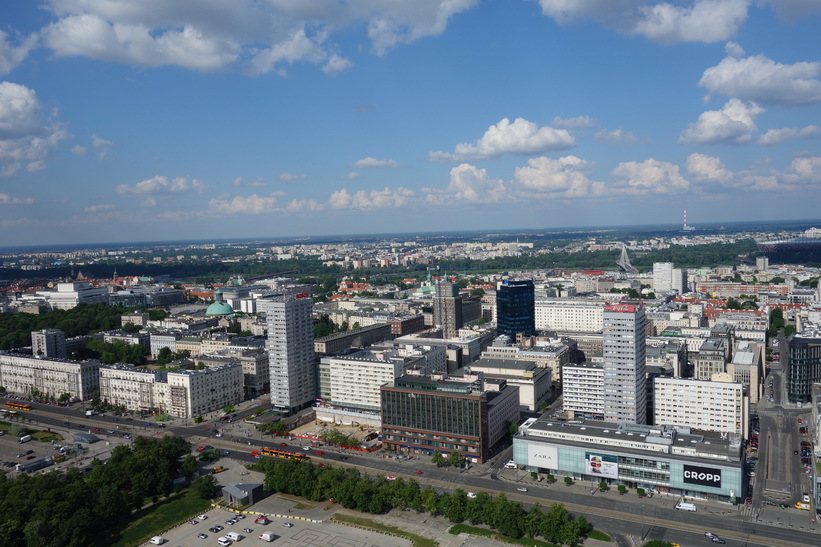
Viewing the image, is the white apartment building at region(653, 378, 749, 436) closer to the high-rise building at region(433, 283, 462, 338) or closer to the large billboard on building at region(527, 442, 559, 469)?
the large billboard on building at region(527, 442, 559, 469)

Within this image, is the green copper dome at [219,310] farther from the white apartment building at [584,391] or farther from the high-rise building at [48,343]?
the white apartment building at [584,391]

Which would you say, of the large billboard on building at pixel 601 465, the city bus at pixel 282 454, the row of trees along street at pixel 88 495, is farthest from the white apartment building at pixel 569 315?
the row of trees along street at pixel 88 495

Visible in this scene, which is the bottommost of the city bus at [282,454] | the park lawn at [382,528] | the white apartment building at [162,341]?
the park lawn at [382,528]

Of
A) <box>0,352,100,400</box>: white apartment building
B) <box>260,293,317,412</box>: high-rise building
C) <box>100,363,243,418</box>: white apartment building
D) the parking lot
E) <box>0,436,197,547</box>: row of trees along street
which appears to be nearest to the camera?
<box>0,436,197,547</box>: row of trees along street

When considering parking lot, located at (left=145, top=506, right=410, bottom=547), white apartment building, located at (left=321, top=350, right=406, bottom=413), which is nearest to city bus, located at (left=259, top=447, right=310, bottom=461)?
parking lot, located at (left=145, top=506, right=410, bottom=547)

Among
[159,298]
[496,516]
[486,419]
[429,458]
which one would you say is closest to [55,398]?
[429,458]

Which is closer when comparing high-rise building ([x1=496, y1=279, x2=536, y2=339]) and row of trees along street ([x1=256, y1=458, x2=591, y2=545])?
row of trees along street ([x1=256, y1=458, x2=591, y2=545])
